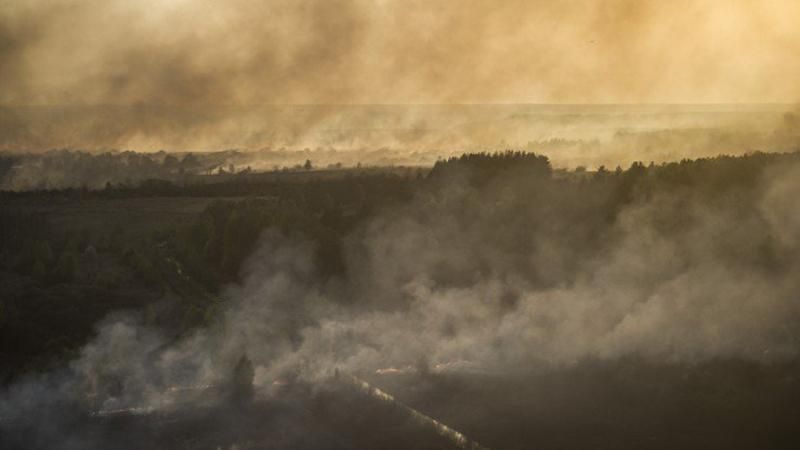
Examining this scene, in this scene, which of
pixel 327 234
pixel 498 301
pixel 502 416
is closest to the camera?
pixel 502 416

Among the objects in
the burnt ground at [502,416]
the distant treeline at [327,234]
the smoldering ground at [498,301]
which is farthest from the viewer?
the distant treeline at [327,234]

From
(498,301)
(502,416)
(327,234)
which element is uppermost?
(327,234)

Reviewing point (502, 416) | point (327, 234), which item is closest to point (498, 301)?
point (327, 234)

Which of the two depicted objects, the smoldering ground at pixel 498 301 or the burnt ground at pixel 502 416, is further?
the smoldering ground at pixel 498 301

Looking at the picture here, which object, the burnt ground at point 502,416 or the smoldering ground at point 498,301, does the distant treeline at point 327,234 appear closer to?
the smoldering ground at point 498,301

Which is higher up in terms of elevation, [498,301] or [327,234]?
[327,234]

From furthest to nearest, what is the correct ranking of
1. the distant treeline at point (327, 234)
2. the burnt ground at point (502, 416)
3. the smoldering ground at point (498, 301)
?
the distant treeline at point (327, 234) < the smoldering ground at point (498, 301) < the burnt ground at point (502, 416)

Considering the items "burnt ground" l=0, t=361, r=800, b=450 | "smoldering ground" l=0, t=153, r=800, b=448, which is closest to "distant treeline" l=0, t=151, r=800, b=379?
"smoldering ground" l=0, t=153, r=800, b=448

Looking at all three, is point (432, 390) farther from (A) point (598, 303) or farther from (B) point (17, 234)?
(B) point (17, 234)

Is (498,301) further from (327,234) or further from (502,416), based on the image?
(502,416)

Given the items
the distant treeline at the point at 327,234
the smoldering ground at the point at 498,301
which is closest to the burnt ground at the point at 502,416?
the smoldering ground at the point at 498,301
